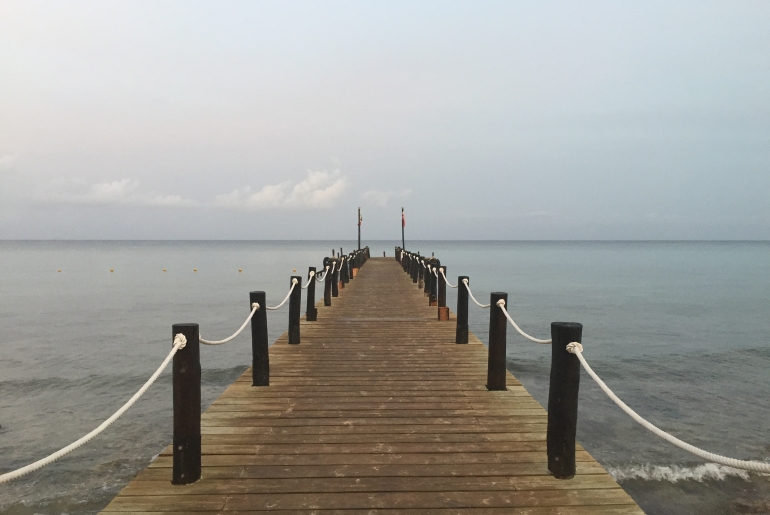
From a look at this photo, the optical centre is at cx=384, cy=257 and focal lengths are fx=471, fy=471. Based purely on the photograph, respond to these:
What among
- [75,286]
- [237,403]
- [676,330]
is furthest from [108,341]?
[75,286]

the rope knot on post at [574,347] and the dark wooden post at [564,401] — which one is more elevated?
the rope knot on post at [574,347]

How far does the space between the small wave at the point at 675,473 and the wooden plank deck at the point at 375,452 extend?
3.17m

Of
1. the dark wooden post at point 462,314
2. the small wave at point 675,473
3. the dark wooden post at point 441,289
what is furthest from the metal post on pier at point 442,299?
the small wave at point 675,473

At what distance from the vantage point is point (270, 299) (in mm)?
36250

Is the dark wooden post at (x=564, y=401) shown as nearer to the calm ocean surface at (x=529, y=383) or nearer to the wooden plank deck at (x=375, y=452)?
the wooden plank deck at (x=375, y=452)

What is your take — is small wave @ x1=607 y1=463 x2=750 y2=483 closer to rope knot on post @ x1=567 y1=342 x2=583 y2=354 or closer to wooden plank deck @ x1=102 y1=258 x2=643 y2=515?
wooden plank deck @ x1=102 y1=258 x2=643 y2=515

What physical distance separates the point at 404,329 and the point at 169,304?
27.3 m

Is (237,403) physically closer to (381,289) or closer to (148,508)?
(148,508)

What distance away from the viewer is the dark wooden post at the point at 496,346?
232 inches

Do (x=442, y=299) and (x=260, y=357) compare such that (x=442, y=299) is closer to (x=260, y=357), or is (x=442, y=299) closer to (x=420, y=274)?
(x=260, y=357)

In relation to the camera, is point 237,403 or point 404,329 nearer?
point 237,403

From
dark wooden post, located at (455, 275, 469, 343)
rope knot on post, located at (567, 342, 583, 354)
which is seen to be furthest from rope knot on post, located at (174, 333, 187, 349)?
dark wooden post, located at (455, 275, 469, 343)

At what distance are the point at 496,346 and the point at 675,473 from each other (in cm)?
449

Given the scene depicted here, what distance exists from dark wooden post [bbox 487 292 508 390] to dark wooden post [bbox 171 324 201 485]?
3.57 m
